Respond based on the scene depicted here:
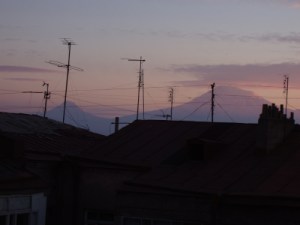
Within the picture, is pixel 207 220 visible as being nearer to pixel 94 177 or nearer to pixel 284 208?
pixel 284 208

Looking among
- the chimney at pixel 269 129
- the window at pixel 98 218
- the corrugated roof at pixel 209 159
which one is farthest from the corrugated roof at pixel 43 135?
the chimney at pixel 269 129

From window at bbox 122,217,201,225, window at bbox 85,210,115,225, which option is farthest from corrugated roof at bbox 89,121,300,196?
window at bbox 85,210,115,225

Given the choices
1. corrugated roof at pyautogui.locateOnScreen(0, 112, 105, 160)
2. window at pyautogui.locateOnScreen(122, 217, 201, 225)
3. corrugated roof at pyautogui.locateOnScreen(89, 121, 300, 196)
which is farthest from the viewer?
corrugated roof at pyautogui.locateOnScreen(0, 112, 105, 160)

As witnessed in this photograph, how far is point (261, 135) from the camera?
28625 mm

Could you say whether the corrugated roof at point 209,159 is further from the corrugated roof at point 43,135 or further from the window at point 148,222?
the corrugated roof at point 43,135

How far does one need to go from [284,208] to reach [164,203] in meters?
4.99

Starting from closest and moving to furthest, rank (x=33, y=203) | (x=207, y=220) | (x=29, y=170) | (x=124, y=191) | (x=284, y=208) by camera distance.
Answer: (x=284, y=208)
(x=207, y=220)
(x=124, y=191)
(x=33, y=203)
(x=29, y=170)

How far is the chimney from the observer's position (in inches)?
1118

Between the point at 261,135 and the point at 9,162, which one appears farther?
the point at 9,162

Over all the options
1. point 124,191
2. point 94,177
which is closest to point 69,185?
point 94,177

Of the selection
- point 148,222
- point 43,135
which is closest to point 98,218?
point 148,222

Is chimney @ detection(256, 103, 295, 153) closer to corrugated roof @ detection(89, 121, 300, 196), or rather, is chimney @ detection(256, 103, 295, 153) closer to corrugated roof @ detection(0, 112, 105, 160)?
corrugated roof @ detection(89, 121, 300, 196)

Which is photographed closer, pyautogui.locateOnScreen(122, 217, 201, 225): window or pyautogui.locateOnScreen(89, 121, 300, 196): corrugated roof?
pyautogui.locateOnScreen(89, 121, 300, 196): corrugated roof

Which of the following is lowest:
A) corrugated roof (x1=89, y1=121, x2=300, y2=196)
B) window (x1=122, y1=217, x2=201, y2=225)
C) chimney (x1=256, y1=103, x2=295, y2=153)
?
window (x1=122, y1=217, x2=201, y2=225)
